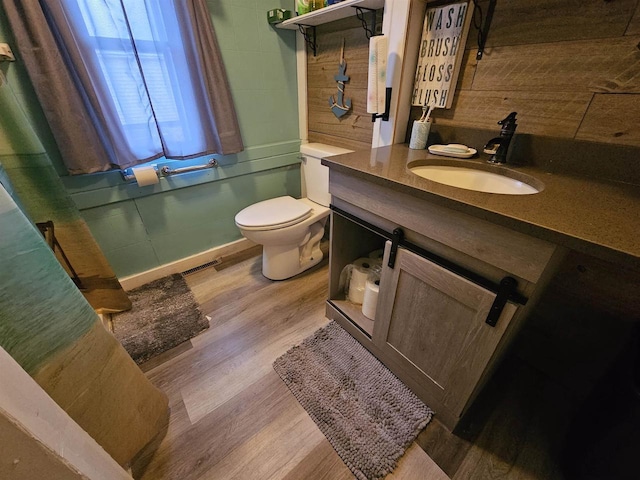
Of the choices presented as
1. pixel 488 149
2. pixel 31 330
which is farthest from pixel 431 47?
pixel 31 330

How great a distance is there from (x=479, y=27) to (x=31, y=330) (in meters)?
1.63

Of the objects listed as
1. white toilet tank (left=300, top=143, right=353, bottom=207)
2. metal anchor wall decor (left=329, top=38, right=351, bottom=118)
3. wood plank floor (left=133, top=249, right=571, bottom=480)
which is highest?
metal anchor wall decor (left=329, top=38, right=351, bottom=118)

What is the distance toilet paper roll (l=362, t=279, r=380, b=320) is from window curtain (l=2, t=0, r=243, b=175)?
1157mm

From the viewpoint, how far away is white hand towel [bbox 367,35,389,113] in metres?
1.04

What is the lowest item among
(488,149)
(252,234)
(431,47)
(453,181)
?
(252,234)

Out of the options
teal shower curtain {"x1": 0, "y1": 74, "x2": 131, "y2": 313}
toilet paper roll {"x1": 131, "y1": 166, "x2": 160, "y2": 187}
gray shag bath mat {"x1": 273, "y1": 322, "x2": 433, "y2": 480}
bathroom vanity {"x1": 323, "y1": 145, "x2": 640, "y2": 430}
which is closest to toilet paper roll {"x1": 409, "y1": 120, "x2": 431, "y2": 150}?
bathroom vanity {"x1": 323, "y1": 145, "x2": 640, "y2": 430}

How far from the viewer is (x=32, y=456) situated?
389 mm

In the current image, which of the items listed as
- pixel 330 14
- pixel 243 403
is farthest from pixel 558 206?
pixel 330 14

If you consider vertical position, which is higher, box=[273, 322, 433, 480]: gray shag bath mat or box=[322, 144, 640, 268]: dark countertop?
box=[322, 144, 640, 268]: dark countertop

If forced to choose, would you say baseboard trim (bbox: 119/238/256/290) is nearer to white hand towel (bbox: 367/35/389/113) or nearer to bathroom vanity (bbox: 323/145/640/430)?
bathroom vanity (bbox: 323/145/640/430)

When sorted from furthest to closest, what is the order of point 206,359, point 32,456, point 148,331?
point 148,331 < point 206,359 < point 32,456

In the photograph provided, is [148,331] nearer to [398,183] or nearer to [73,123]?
[73,123]

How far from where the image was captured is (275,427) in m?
0.98

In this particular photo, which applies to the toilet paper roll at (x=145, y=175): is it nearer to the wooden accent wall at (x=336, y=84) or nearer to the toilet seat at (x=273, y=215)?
the toilet seat at (x=273, y=215)
